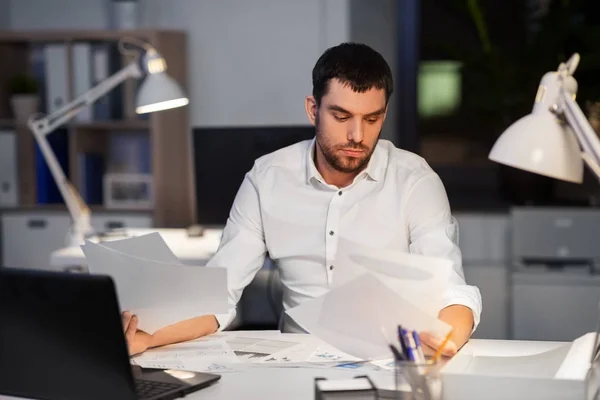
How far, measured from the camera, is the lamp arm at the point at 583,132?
5.43 feet

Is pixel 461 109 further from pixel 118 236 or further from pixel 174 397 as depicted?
pixel 174 397

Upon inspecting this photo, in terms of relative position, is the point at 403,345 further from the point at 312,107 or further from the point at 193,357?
the point at 312,107

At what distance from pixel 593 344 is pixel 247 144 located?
6.93 ft

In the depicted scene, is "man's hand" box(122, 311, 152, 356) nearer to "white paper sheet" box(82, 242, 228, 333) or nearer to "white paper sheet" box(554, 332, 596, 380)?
"white paper sheet" box(82, 242, 228, 333)

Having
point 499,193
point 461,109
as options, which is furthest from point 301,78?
point 499,193

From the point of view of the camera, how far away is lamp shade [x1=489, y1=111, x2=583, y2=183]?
5.56ft

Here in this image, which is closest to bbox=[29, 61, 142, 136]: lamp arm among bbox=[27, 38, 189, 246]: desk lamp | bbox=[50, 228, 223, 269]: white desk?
bbox=[27, 38, 189, 246]: desk lamp

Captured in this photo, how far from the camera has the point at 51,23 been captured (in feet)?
15.6

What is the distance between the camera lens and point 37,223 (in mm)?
4391

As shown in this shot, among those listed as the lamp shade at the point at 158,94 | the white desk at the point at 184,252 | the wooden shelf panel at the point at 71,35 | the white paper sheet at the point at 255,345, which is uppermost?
the wooden shelf panel at the point at 71,35

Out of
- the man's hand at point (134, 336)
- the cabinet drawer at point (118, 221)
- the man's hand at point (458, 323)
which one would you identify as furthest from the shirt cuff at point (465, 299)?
the cabinet drawer at point (118, 221)

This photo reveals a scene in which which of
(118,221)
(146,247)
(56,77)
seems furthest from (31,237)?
(146,247)

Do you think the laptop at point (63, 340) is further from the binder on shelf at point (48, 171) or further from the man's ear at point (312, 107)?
the binder on shelf at point (48, 171)

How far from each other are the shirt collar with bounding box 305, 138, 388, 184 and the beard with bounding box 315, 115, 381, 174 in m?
0.05
